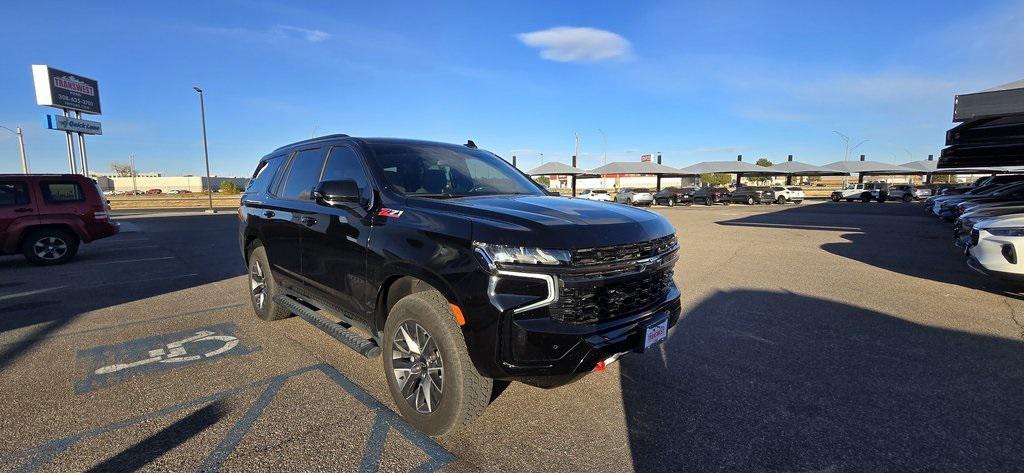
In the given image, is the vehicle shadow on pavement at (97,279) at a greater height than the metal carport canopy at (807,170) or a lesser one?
lesser

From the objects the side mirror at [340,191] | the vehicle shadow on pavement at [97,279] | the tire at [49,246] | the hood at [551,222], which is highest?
the side mirror at [340,191]

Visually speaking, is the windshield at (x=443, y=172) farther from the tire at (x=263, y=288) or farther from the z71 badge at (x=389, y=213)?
the tire at (x=263, y=288)

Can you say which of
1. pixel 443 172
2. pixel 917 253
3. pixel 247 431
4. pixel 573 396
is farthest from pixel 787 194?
pixel 247 431

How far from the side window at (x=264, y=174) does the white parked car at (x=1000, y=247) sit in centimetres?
835

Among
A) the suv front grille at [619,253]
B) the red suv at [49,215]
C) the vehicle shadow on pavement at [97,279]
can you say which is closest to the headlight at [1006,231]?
the suv front grille at [619,253]

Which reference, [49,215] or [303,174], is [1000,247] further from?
[49,215]

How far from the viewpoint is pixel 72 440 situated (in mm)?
2760

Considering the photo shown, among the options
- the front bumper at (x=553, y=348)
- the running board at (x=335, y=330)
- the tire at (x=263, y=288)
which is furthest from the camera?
the tire at (x=263, y=288)

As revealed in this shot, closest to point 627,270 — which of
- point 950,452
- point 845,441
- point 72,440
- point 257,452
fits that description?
point 845,441

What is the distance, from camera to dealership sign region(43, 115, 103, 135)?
98.5 feet

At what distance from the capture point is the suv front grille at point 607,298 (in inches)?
97.0

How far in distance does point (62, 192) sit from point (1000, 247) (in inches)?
596

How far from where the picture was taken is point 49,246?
9125 mm

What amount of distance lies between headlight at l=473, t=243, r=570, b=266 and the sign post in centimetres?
3884
